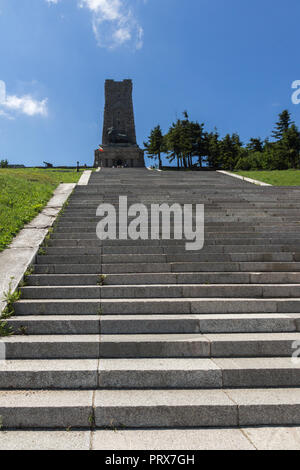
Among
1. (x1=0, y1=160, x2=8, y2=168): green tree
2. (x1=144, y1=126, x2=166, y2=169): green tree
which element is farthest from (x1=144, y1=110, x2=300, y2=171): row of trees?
(x1=0, y1=160, x2=8, y2=168): green tree

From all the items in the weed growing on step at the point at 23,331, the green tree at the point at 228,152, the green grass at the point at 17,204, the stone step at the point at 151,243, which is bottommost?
the weed growing on step at the point at 23,331

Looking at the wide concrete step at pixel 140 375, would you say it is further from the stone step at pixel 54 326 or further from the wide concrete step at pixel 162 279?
the wide concrete step at pixel 162 279

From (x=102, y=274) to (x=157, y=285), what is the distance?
108 centimetres

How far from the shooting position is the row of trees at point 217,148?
45594 millimetres

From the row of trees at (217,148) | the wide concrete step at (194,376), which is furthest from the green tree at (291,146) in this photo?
the wide concrete step at (194,376)

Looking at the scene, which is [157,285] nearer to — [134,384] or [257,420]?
[134,384]

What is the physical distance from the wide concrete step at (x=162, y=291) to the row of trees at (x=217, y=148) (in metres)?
41.7

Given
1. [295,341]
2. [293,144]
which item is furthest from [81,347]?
[293,144]

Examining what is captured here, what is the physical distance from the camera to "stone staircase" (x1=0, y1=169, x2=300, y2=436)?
10.6 ft

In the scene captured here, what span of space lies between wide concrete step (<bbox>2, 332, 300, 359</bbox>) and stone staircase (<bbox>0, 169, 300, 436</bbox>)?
12mm

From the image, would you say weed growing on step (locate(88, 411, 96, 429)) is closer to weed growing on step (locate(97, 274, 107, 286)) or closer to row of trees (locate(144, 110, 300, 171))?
weed growing on step (locate(97, 274, 107, 286))

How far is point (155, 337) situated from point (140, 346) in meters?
0.29

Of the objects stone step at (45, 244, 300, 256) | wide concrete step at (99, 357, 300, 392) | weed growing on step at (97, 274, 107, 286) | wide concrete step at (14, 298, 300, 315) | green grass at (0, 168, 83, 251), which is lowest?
wide concrete step at (99, 357, 300, 392)

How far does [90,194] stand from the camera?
468 inches
